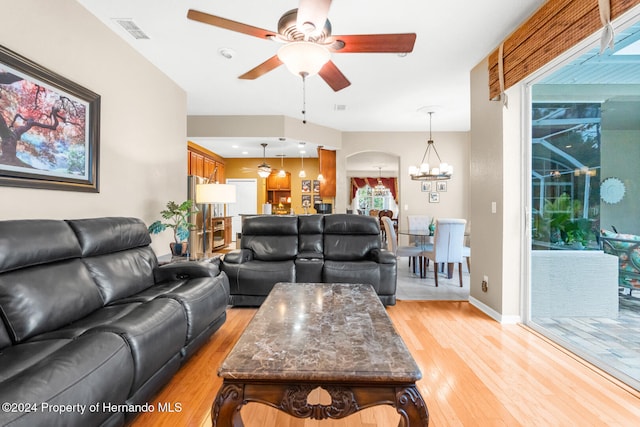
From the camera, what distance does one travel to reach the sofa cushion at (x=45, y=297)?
4.83 feet

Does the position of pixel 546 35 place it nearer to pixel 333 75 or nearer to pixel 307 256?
pixel 333 75

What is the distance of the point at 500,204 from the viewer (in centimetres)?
302

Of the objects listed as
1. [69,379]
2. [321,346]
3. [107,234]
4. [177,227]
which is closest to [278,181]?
[177,227]

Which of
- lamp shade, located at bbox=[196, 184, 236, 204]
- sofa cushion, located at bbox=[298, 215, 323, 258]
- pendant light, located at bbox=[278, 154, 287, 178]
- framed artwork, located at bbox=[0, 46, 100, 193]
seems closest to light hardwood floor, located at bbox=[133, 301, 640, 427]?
sofa cushion, located at bbox=[298, 215, 323, 258]

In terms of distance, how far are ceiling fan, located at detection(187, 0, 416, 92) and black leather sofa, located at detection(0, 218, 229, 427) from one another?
1.66 metres

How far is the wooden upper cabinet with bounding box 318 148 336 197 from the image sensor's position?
673 cm

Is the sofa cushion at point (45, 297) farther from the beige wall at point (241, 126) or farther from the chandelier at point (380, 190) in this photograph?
the chandelier at point (380, 190)

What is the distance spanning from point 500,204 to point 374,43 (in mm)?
2092

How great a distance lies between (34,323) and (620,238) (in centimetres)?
372

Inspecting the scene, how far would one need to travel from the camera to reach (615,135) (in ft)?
7.08

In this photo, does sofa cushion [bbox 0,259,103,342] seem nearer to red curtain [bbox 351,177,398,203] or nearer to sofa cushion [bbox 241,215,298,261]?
sofa cushion [bbox 241,215,298,261]

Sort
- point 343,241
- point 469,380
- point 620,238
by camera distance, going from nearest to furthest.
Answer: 1. point 469,380
2. point 620,238
3. point 343,241

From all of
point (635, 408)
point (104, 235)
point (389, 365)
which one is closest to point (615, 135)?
point (635, 408)

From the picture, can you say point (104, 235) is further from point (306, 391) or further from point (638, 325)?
point (638, 325)
